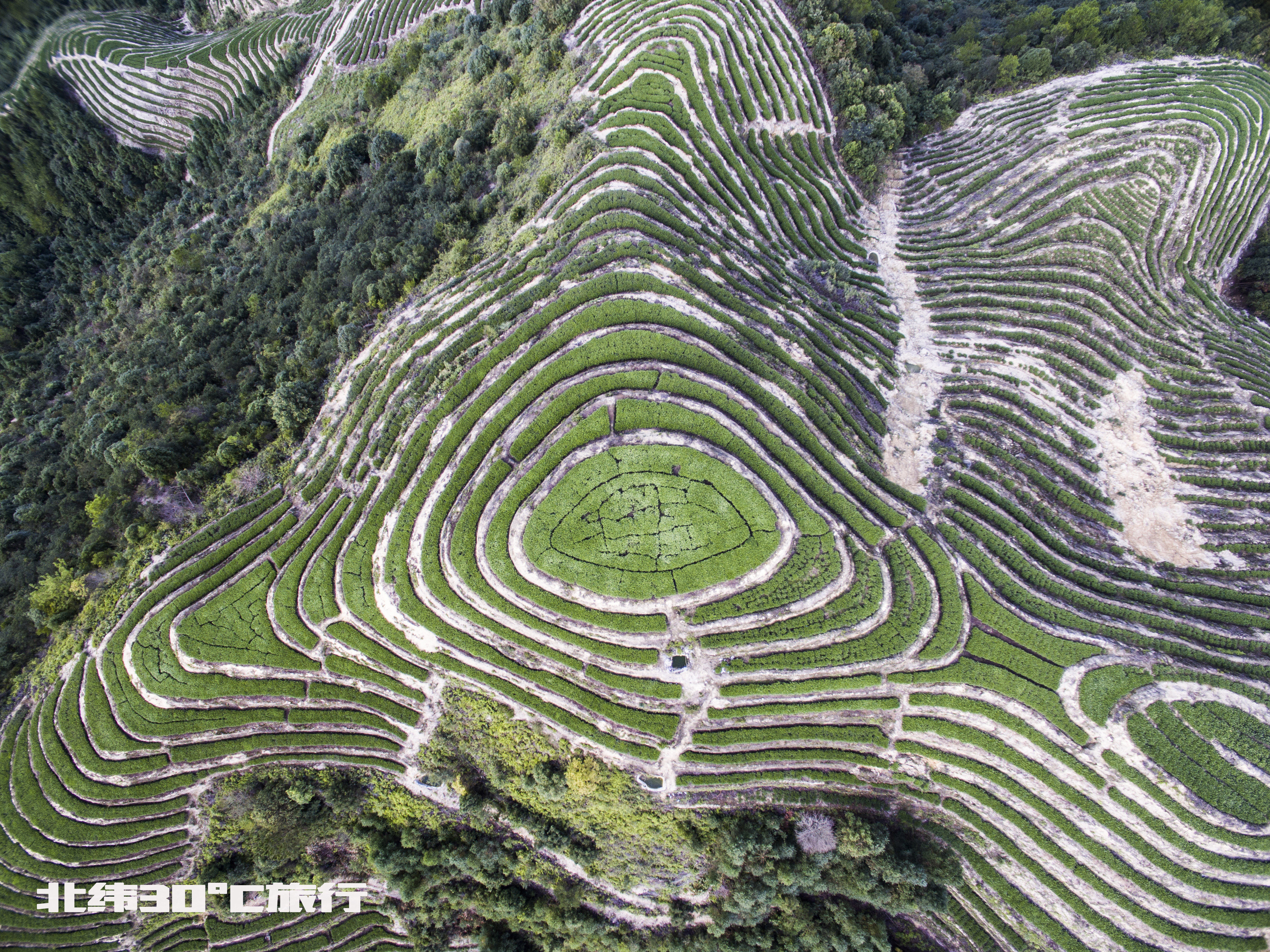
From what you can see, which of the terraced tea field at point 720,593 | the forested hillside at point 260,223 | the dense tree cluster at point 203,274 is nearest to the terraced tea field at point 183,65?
the forested hillside at point 260,223

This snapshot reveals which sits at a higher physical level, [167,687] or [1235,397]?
[1235,397]

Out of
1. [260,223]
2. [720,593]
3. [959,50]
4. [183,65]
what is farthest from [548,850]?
A: [183,65]

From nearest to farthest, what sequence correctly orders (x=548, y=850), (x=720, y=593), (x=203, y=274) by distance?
(x=720, y=593) < (x=548, y=850) < (x=203, y=274)

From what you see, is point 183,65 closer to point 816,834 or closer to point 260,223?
point 260,223

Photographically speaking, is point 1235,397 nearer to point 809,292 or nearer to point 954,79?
point 809,292

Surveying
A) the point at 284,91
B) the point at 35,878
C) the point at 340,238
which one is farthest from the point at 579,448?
the point at 284,91

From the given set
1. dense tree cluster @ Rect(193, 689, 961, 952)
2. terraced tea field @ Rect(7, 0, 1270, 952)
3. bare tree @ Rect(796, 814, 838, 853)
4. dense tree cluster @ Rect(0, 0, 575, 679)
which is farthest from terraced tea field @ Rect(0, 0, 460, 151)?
bare tree @ Rect(796, 814, 838, 853)

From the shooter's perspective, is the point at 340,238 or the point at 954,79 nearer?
the point at 340,238

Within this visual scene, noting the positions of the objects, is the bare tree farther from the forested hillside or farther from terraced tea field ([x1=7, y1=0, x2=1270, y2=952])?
the forested hillside
